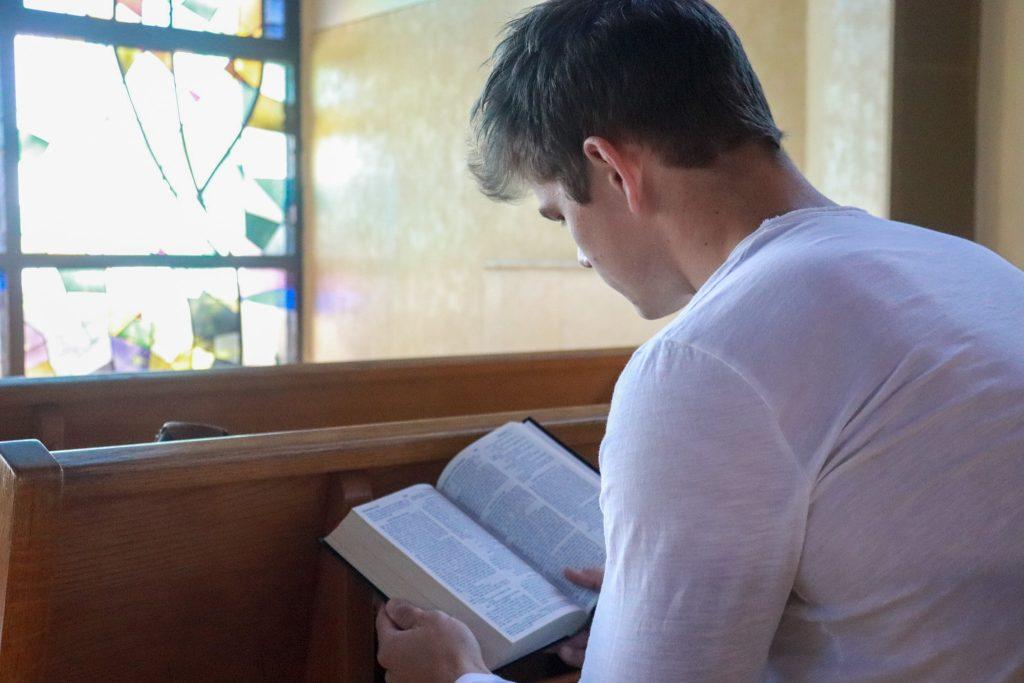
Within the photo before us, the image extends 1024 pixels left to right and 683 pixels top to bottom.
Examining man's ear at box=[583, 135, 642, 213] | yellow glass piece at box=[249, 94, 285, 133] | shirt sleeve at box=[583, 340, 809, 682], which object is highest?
yellow glass piece at box=[249, 94, 285, 133]

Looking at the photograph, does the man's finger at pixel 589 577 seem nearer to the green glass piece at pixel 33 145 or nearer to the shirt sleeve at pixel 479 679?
the shirt sleeve at pixel 479 679

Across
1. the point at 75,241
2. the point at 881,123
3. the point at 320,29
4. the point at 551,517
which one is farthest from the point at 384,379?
the point at 320,29

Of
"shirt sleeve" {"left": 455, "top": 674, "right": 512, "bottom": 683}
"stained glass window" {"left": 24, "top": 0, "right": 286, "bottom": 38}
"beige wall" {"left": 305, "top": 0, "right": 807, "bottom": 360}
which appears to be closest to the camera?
"shirt sleeve" {"left": 455, "top": 674, "right": 512, "bottom": 683}

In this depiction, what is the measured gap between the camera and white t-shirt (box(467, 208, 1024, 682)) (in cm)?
84

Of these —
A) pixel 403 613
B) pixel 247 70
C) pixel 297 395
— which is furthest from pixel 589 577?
pixel 247 70

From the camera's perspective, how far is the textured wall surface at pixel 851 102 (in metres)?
3.62

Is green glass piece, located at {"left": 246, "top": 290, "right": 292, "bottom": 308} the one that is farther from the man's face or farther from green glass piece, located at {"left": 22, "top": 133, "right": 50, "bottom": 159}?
the man's face

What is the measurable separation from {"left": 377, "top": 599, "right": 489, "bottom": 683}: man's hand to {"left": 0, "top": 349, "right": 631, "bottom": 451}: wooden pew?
1.30m

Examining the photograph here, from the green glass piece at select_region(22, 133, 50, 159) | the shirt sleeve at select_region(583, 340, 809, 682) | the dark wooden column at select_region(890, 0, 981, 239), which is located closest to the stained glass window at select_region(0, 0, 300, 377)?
the green glass piece at select_region(22, 133, 50, 159)

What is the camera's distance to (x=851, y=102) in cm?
376

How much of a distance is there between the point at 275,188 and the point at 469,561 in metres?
5.75

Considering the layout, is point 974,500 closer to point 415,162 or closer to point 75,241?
point 415,162

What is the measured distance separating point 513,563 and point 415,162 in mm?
4935

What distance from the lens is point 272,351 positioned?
6797 millimetres
